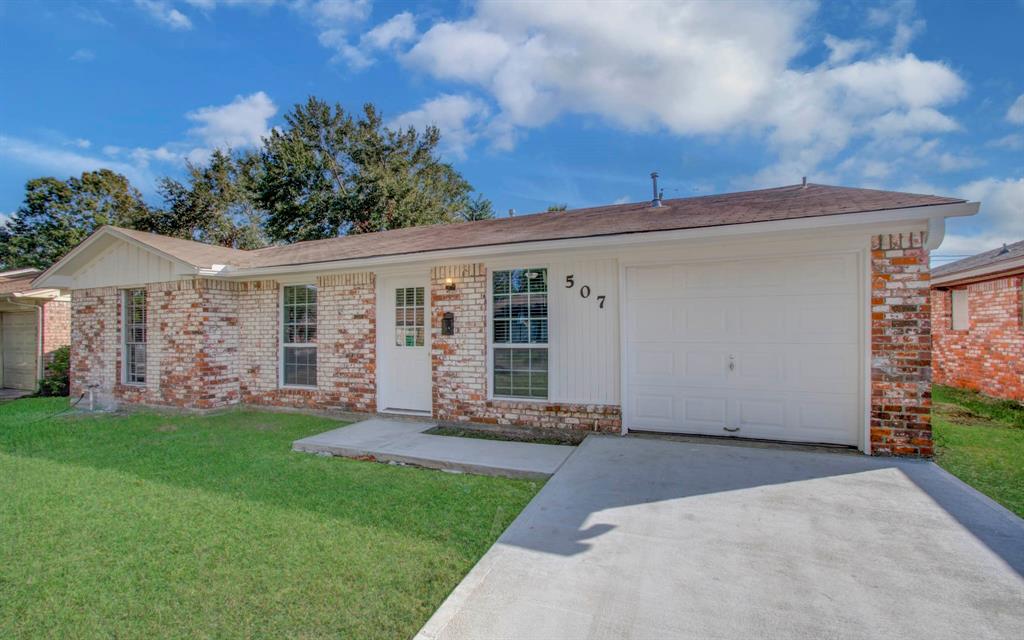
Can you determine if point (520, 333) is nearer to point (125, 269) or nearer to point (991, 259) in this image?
point (125, 269)

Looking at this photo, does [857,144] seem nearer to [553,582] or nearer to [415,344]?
[415,344]

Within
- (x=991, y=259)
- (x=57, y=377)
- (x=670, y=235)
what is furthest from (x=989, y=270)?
(x=57, y=377)

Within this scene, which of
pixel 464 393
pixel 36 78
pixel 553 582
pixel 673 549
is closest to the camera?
pixel 553 582

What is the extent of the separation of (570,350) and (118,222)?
99.4 feet

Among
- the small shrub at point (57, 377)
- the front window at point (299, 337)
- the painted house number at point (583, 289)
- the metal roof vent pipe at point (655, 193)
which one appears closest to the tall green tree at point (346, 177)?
the small shrub at point (57, 377)

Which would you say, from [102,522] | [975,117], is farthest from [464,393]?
[975,117]

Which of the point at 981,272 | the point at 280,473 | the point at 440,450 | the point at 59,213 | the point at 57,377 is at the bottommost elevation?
the point at 280,473

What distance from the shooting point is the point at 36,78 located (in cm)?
1436

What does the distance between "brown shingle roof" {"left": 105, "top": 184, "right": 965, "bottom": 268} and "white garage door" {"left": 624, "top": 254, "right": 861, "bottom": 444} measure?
615mm

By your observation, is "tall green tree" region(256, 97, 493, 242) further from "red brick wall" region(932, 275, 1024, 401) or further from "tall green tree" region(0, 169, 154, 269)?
"red brick wall" region(932, 275, 1024, 401)

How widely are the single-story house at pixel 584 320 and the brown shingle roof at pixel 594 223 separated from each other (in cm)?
6

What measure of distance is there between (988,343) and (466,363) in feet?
35.1

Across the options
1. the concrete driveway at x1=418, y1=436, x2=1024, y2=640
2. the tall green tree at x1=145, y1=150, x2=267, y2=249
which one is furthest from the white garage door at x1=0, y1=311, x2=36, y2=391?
the concrete driveway at x1=418, y1=436, x2=1024, y2=640

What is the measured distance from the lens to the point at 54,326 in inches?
483
